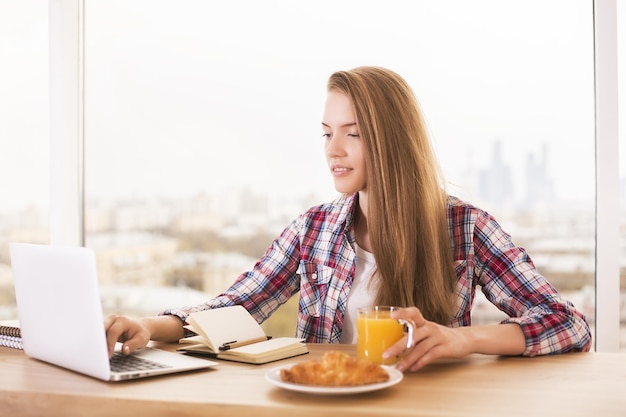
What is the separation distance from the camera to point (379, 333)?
1.42m

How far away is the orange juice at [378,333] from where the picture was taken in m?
1.41

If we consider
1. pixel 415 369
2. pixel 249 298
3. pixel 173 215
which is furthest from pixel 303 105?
pixel 415 369

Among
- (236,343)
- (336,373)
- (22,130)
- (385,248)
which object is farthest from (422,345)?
(22,130)

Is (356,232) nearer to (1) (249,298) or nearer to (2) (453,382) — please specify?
(1) (249,298)

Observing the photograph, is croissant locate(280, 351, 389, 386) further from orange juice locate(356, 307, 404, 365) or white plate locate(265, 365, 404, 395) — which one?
orange juice locate(356, 307, 404, 365)

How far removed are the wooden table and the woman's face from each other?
66cm

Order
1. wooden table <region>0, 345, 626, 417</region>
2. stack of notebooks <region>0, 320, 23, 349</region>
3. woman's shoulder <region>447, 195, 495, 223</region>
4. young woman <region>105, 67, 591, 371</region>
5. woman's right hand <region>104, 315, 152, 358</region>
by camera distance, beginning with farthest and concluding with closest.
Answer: woman's shoulder <region>447, 195, 495, 223</region>, young woman <region>105, 67, 591, 371</region>, stack of notebooks <region>0, 320, 23, 349</region>, woman's right hand <region>104, 315, 152, 358</region>, wooden table <region>0, 345, 626, 417</region>

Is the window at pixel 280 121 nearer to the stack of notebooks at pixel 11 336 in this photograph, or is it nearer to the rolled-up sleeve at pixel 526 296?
the rolled-up sleeve at pixel 526 296

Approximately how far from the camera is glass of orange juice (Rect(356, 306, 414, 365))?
1.41m

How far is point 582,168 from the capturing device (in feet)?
8.24

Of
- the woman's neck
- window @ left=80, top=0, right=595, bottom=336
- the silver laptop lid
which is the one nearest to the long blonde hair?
the woman's neck

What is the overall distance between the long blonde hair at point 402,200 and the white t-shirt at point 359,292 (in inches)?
3.0

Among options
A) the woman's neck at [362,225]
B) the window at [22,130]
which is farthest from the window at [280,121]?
the woman's neck at [362,225]

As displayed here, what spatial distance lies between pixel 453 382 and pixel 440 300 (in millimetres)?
569
